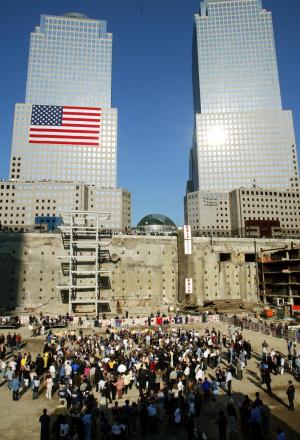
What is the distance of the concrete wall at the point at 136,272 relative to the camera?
6325 centimetres

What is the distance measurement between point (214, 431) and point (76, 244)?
5285 cm

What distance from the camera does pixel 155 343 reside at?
2983 cm

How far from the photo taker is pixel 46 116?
132625 millimetres

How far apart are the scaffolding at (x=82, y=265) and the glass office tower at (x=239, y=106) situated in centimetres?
10359

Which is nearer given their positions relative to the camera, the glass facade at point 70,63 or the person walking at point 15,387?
the person walking at point 15,387

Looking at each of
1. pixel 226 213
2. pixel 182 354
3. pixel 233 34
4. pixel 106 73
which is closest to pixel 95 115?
pixel 106 73

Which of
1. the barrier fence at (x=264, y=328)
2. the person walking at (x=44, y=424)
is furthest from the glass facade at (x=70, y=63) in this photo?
the person walking at (x=44, y=424)

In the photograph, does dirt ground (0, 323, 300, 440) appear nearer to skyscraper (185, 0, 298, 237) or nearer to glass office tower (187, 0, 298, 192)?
skyscraper (185, 0, 298, 237)

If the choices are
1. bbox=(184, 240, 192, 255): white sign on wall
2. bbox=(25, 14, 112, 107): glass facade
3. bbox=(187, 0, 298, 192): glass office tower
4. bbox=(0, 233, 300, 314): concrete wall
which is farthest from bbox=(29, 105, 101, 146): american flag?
bbox=(184, 240, 192, 255): white sign on wall

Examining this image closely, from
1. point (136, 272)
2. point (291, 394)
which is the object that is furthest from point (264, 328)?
point (136, 272)

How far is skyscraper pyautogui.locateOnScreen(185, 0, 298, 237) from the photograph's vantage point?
534 feet

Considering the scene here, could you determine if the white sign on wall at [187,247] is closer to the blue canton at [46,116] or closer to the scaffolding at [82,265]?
the scaffolding at [82,265]

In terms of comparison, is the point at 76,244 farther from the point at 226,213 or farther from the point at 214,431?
the point at 226,213

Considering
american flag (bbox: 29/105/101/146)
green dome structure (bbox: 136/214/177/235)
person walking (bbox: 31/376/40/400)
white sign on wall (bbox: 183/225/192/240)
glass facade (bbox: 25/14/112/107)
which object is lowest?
person walking (bbox: 31/376/40/400)
